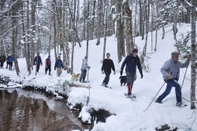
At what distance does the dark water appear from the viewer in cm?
659

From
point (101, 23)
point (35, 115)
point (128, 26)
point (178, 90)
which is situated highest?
point (101, 23)

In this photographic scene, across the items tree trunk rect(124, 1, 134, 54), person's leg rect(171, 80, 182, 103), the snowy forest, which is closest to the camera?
person's leg rect(171, 80, 182, 103)

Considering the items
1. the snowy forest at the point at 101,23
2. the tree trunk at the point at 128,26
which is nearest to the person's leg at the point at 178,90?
the snowy forest at the point at 101,23

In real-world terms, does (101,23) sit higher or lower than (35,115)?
higher

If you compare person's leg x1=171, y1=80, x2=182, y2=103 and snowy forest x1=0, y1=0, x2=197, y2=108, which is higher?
snowy forest x1=0, y1=0, x2=197, y2=108

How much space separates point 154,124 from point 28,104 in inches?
269

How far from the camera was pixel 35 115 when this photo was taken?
7867mm

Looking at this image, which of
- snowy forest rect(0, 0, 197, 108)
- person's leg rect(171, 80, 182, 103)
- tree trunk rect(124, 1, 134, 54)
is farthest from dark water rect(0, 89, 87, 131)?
tree trunk rect(124, 1, 134, 54)

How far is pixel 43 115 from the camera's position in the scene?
7879 millimetres

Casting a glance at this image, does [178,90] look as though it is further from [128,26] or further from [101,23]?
[101,23]

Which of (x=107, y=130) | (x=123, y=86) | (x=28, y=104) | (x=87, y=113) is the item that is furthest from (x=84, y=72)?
(x=107, y=130)

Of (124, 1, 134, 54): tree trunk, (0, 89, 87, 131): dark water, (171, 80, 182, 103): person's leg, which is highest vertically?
(124, 1, 134, 54): tree trunk

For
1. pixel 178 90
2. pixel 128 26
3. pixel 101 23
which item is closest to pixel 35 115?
pixel 178 90

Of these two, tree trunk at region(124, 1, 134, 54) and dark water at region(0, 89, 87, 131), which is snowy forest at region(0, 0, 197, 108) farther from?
dark water at region(0, 89, 87, 131)
